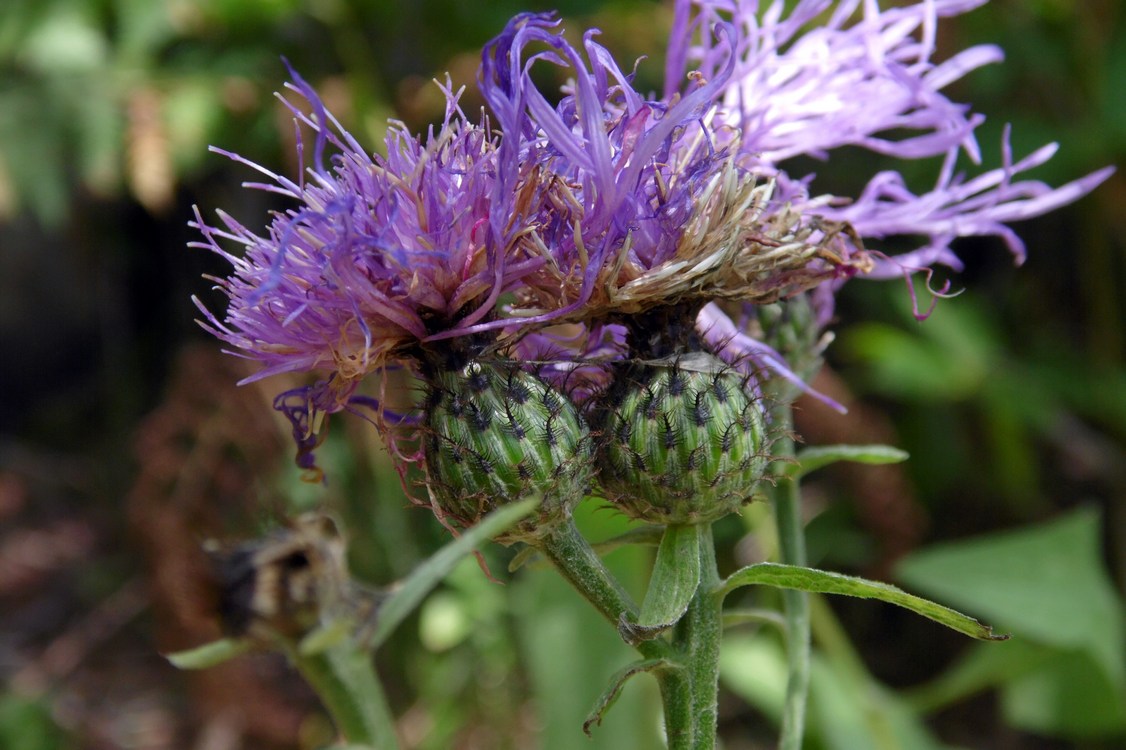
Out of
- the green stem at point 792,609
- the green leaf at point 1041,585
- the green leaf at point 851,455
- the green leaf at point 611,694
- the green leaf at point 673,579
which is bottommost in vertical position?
the green leaf at point 1041,585

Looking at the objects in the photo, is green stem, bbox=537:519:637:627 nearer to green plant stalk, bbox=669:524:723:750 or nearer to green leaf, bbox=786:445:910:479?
green plant stalk, bbox=669:524:723:750

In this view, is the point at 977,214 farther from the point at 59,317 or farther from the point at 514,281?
the point at 59,317

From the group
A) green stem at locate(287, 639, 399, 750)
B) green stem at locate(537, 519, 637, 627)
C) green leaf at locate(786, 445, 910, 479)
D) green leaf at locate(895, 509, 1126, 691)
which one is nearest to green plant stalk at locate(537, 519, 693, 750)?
green stem at locate(537, 519, 637, 627)

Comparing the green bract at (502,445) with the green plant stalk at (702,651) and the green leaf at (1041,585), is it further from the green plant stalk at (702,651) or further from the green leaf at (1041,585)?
the green leaf at (1041,585)

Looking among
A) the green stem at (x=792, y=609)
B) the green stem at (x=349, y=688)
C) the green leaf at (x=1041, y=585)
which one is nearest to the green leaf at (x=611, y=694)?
the green stem at (x=792, y=609)

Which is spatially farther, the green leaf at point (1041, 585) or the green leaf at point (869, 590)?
the green leaf at point (1041, 585)

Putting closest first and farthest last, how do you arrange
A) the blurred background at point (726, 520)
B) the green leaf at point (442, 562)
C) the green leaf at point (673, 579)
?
the green leaf at point (442, 562) < the green leaf at point (673, 579) < the blurred background at point (726, 520)
